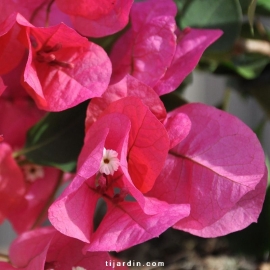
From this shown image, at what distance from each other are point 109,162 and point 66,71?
11cm

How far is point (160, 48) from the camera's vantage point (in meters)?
0.44

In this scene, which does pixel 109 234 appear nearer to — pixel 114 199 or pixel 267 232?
pixel 114 199

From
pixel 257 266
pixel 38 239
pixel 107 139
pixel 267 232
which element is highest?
pixel 107 139

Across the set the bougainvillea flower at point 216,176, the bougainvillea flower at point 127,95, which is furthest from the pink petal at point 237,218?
the bougainvillea flower at point 127,95

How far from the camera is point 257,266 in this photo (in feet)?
2.33

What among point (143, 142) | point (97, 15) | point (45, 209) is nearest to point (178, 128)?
point (143, 142)

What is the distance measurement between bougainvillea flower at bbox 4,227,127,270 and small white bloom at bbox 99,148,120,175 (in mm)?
79

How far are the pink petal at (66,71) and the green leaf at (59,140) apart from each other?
0.27 ft

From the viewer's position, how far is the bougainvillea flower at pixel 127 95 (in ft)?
1.31

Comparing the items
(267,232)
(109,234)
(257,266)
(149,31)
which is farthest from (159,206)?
(257,266)

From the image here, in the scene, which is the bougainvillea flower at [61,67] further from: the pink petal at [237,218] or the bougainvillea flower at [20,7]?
the pink petal at [237,218]

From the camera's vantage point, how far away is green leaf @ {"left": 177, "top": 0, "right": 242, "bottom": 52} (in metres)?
0.54

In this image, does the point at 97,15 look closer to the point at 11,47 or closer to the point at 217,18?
the point at 11,47

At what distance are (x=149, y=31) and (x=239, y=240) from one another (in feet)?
1.13
